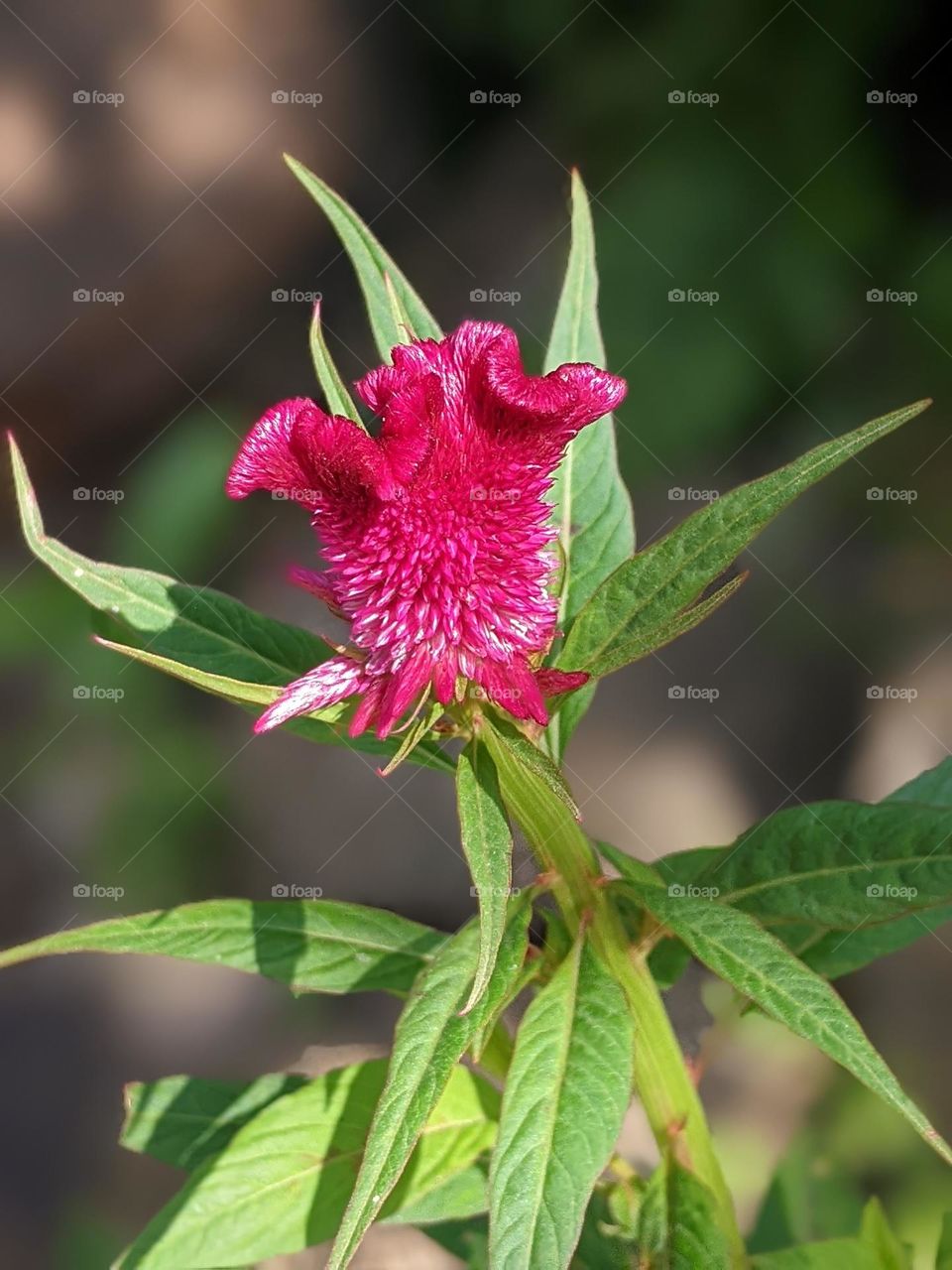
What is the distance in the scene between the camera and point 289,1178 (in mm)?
1270

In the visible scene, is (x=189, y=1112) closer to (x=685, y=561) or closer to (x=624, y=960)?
(x=624, y=960)

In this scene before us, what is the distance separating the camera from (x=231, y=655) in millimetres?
1114

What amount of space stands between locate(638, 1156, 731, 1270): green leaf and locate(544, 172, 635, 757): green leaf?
50cm

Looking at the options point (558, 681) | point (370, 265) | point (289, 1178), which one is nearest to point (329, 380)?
point (370, 265)

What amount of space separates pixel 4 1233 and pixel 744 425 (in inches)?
89.7

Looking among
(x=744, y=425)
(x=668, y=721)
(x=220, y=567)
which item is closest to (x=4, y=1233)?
(x=220, y=567)

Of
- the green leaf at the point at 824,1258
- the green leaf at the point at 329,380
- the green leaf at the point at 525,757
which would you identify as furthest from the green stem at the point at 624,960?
the green leaf at the point at 329,380

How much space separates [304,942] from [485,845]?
0.53 meters

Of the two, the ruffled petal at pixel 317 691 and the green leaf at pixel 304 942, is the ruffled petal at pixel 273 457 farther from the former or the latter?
the green leaf at pixel 304 942

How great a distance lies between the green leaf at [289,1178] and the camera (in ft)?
4.05

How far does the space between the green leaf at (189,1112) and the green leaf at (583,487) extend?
2.33 ft

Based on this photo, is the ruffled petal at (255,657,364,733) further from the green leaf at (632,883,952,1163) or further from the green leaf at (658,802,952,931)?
the green leaf at (658,802,952,931)

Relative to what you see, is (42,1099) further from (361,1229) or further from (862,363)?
(862,363)

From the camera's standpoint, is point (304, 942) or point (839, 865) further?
point (304, 942)
